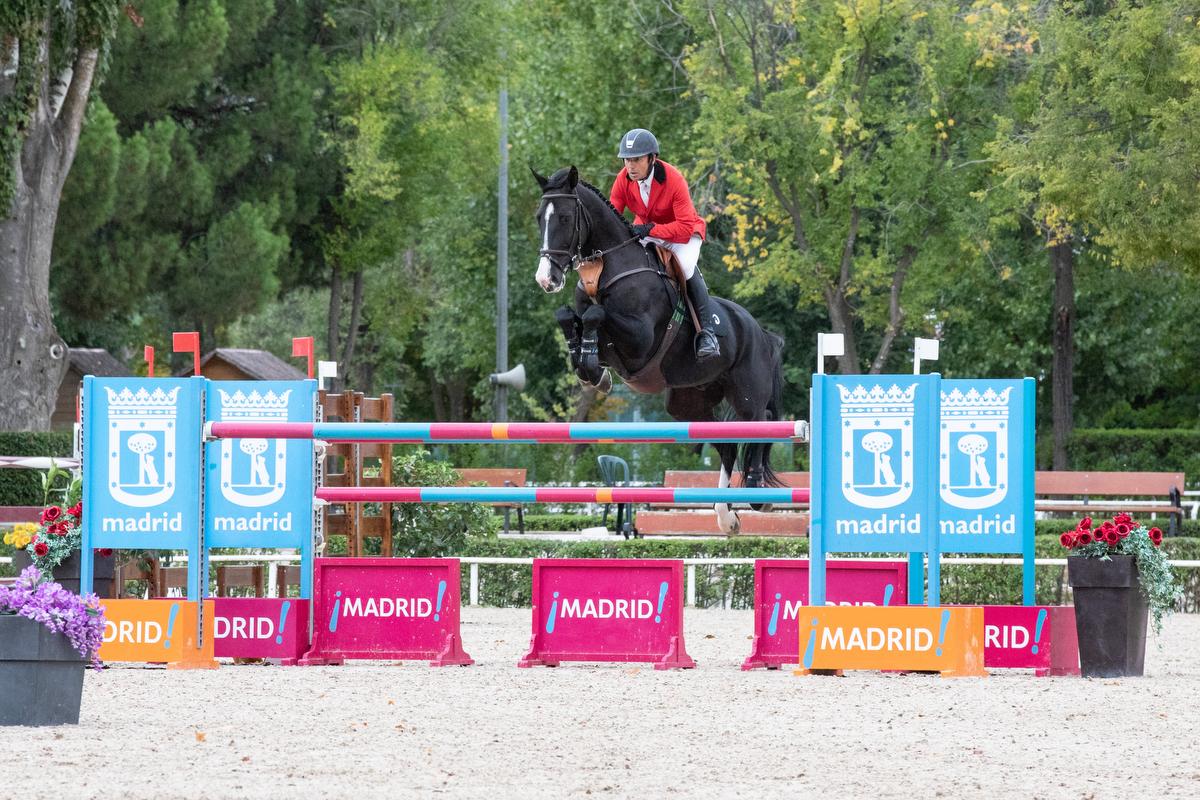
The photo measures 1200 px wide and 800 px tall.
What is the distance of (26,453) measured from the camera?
795 inches

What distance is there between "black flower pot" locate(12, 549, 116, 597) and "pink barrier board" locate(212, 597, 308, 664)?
2.28 ft

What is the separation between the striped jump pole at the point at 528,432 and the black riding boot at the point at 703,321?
0.73 metres

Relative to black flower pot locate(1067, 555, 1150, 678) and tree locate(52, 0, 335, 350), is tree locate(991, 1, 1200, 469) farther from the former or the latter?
tree locate(52, 0, 335, 350)

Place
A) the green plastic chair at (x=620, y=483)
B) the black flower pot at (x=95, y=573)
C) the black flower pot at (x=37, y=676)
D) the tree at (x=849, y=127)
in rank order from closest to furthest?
the black flower pot at (x=37, y=676), the black flower pot at (x=95, y=573), the green plastic chair at (x=620, y=483), the tree at (x=849, y=127)

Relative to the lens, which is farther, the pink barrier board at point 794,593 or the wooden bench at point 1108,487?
the wooden bench at point 1108,487

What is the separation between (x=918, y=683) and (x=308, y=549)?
3233 millimetres

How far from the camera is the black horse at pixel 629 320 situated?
841cm

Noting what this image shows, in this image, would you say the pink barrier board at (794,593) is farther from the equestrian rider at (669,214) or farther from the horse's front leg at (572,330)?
the horse's front leg at (572,330)

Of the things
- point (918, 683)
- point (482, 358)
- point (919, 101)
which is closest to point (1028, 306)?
point (919, 101)

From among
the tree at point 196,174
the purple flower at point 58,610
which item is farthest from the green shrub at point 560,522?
the purple flower at point 58,610

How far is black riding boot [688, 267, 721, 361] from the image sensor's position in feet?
29.7

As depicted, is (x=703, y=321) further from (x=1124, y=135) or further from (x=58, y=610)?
(x=1124, y=135)

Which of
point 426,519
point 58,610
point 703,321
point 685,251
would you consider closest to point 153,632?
point 58,610

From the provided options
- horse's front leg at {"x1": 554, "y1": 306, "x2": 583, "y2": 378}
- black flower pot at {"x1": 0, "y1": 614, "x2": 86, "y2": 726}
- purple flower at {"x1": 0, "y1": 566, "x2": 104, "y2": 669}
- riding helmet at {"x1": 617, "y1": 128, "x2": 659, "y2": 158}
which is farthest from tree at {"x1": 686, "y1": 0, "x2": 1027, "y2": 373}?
black flower pot at {"x1": 0, "y1": 614, "x2": 86, "y2": 726}
